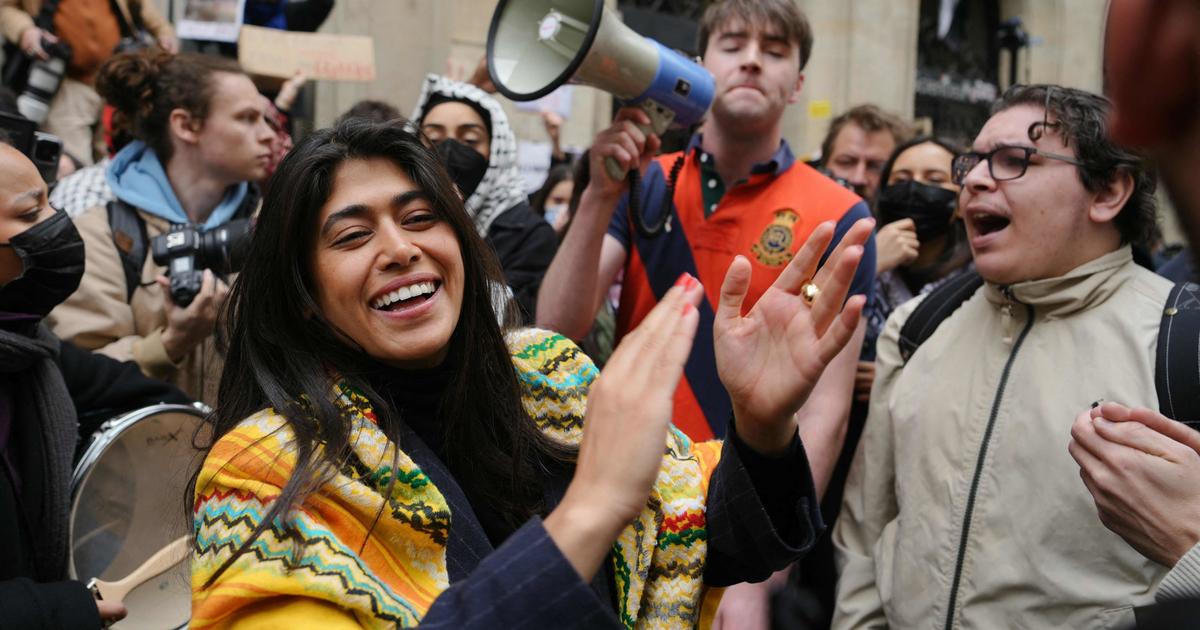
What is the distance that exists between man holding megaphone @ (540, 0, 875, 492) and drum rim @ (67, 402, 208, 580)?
1133mm

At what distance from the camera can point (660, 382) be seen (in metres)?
1.46

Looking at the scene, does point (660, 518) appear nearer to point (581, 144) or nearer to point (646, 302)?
point (646, 302)

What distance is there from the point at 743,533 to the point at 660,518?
0.16 m

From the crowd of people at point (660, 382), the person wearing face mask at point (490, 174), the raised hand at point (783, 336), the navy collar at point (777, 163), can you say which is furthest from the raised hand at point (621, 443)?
the person wearing face mask at point (490, 174)

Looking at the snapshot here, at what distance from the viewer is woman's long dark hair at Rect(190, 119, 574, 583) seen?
1.90 m

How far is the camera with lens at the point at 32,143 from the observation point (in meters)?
2.67

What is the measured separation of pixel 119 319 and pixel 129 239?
30 centimetres

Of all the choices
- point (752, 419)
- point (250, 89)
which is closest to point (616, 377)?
point (752, 419)

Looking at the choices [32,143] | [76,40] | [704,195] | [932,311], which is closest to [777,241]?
[704,195]

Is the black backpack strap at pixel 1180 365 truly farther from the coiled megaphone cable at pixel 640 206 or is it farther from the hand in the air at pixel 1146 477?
the coiled megaphone cable at pixel 640 206

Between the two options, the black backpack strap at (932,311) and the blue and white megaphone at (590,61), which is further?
the black backpack strap at (932,311)

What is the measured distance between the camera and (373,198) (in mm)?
1956

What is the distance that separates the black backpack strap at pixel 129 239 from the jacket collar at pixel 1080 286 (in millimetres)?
2736

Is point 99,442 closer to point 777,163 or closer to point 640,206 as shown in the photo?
point 640,206
